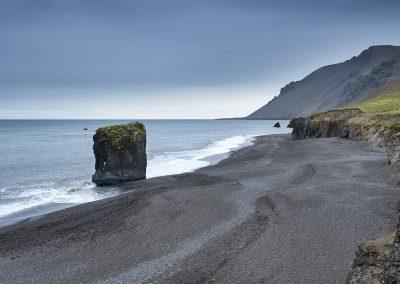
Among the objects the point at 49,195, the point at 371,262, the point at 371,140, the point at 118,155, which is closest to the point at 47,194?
the point at 49,195

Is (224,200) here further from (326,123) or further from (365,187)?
(326,123)

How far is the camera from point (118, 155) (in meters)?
37.7

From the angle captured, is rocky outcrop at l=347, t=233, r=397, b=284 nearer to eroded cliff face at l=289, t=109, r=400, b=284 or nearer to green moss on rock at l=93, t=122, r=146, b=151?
eroded cliff face at l=289, t=109, r=400, b=284

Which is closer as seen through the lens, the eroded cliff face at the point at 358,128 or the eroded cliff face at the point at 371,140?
the eroded cliff face at the point at 371,140

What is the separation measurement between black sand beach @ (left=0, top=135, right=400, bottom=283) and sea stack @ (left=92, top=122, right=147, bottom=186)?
9.60 metres

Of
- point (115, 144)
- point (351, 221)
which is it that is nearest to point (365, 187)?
point (351, 221)

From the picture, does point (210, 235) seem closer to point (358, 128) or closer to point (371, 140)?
point (371, 140)

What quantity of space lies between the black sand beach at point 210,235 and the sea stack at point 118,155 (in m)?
9.60

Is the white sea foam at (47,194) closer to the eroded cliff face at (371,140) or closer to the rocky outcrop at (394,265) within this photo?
the eroded cliff face at (371,140)

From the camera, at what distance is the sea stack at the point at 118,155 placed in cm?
3734

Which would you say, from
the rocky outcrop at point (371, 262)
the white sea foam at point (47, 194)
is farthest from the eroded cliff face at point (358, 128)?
the white sea foam at point (47, 194)

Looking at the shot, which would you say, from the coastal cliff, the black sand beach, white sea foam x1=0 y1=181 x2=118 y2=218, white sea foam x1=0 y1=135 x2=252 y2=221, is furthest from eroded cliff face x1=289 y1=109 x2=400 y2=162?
white sea foam x1=0 y1=181 x2=118 y2=218

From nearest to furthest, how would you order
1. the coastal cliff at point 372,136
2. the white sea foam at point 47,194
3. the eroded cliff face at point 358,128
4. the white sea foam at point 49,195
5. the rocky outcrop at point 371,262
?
the coastal cliff at point 372,136 < the rocky outcrop at point 371,262 < the white sea foam at point 47,194 < the white sea foam at point 49,195 < the eroded cliff face at point 358,128

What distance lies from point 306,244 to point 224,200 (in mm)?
9144
